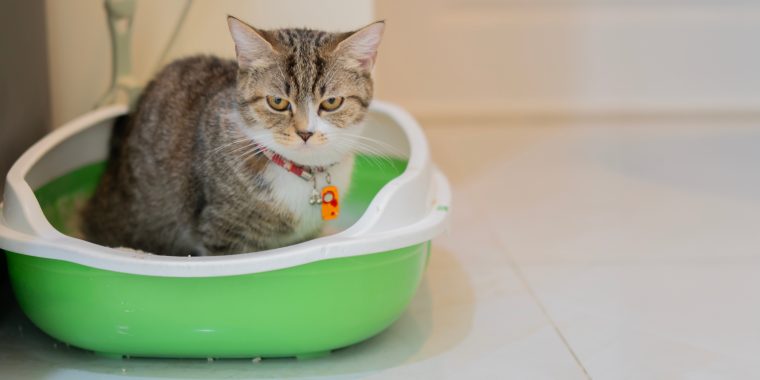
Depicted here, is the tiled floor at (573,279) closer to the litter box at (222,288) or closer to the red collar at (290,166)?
the litter box at (222,288)

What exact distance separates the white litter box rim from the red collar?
16cm

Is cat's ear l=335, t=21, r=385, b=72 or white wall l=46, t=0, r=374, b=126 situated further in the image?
white wall l=46, t=0, r=374, b=126

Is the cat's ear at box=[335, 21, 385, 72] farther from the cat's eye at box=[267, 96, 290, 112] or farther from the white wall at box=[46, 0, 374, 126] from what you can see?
the white wall at box=[46, 0, 374, 126]

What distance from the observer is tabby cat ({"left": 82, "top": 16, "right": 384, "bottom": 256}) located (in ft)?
5.00

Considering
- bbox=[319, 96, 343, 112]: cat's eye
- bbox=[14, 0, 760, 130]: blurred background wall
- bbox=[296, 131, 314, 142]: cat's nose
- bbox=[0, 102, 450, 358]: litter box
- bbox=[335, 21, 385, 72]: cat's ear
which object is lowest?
bbox=[14, 0, 760, 130]: blurred background wall

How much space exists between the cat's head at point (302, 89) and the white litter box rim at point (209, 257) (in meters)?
0.15

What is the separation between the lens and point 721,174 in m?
2.63

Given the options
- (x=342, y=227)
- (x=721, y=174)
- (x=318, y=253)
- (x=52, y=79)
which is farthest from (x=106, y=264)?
(x=721, y=174)

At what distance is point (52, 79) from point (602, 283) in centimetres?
142

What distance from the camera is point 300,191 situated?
1584 mm

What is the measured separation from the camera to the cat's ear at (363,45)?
1.53 metres

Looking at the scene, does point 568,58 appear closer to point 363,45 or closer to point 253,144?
point 363,45

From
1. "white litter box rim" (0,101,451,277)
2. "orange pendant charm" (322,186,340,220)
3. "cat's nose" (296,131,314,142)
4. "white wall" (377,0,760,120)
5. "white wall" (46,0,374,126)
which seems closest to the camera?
"white litter box rim" (0,101,451,277)

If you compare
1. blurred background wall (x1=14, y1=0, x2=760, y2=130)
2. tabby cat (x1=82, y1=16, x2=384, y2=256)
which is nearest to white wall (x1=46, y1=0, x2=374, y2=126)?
tabby cat (x1=82, y1=16, x2=384, y2=256)
